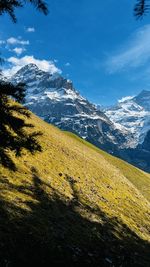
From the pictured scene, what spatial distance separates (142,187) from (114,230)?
40.1m

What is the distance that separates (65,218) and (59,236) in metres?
3.57

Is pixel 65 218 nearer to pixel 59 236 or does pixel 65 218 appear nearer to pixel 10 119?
pixel 59 236

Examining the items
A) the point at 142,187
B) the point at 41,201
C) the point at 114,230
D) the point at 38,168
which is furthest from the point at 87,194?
the point at 142,187

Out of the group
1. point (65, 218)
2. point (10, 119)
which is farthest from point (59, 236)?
point (10, 119)

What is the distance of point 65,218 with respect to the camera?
2162 centimetres

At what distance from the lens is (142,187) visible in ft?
209

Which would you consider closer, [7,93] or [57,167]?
[7,93]

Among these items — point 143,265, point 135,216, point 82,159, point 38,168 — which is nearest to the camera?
point 143,265

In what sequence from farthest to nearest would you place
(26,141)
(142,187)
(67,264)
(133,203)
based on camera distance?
(142,187), (133,203), (67,264), (26,141)

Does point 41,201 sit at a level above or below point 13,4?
below

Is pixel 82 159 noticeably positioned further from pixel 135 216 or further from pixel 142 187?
pixel 142 187

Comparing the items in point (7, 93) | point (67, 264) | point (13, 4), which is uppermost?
point (13, 4)

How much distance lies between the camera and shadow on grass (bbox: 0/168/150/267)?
1478cm

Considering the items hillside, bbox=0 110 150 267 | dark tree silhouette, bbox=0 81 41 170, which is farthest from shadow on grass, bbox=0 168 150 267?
dark tree silhouette, bbox=0 81 41 170
